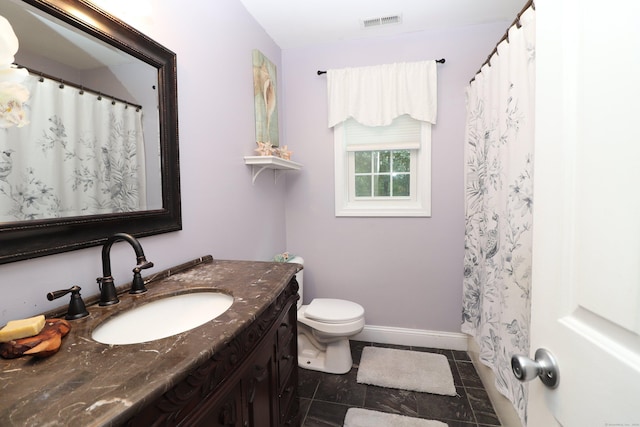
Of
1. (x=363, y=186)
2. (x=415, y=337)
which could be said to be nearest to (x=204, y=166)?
(x=363, y=186)

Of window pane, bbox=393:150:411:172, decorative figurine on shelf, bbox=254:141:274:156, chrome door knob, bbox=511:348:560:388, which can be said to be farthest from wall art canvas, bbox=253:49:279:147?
chrome door knob, bbox=511:348:560:388

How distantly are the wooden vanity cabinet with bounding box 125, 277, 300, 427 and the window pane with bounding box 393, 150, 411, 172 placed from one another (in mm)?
1523

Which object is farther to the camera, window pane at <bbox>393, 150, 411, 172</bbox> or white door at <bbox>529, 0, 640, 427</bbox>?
window pane at <bbox>393, 150, 411, 172</bbox>

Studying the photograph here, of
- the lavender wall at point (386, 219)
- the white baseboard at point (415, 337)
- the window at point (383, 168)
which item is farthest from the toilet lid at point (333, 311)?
the window at point (383, 168)

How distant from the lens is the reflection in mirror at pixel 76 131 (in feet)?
2.56

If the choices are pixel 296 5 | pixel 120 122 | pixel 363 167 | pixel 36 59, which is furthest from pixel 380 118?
pixel 36 59

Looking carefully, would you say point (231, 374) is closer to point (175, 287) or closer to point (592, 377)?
point (175, 287)

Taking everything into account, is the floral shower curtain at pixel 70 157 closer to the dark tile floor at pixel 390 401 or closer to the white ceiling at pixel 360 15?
the white ceiling at pixel 360 15

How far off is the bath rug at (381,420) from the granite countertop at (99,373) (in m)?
1.19

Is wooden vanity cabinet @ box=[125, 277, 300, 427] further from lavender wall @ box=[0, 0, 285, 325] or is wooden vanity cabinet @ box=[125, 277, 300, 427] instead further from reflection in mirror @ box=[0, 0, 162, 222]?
reflection in mirror @ box=[0, 0, 162, 222]

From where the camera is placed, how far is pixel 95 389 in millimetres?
513

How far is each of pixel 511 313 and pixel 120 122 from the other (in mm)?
1937

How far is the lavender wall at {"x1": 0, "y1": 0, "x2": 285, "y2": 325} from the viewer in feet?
2.80

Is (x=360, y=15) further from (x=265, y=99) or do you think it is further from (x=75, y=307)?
(x=75, y=307)
